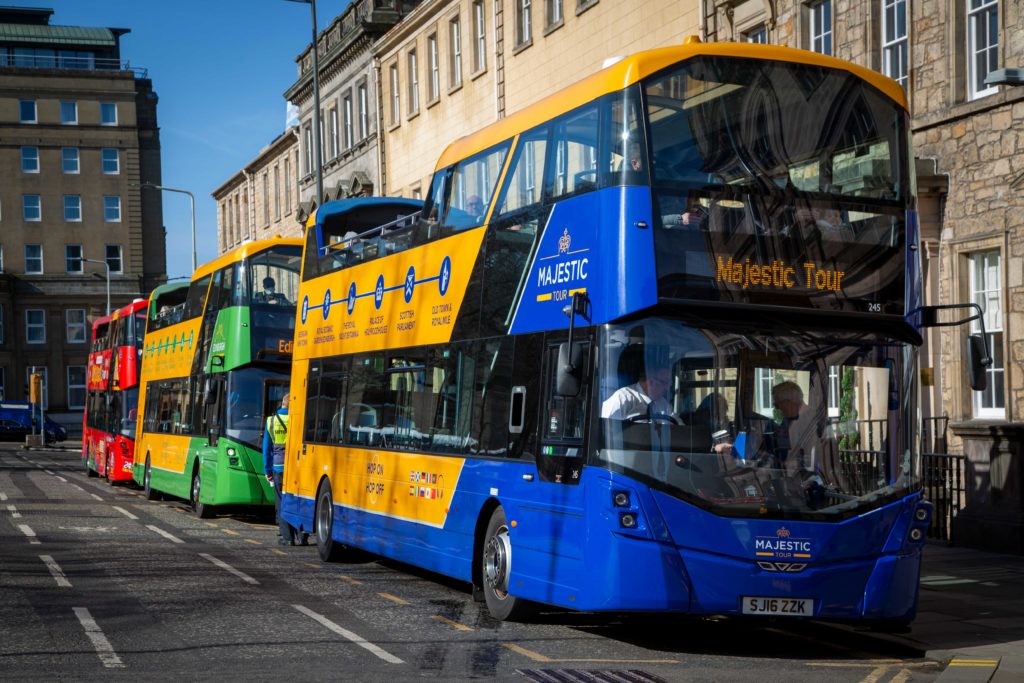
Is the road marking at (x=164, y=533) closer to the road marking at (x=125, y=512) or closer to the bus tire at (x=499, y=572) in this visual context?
the road marking at (x=125, y=512)

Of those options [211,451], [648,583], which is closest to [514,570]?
[648,583]

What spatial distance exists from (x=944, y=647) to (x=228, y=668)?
4.99 meters

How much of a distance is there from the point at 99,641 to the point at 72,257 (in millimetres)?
84691

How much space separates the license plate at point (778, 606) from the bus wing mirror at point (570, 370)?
1810 millimetres

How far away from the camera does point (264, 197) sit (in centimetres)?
6269

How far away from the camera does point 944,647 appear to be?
10.5m

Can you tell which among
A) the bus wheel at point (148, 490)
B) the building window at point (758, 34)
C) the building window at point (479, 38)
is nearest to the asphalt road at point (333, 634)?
the building window at point (758, 34)

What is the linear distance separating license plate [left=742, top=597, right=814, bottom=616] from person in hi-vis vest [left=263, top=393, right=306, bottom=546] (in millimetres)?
10235

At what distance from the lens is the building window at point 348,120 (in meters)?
47.8

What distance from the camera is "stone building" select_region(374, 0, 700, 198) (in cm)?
2889

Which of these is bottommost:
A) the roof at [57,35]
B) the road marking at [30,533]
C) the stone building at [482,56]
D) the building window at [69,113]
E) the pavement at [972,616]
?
the pavement at [972,616]

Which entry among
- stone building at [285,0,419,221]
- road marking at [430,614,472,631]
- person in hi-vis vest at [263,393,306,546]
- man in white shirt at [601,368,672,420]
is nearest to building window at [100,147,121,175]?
stone building at [285,0,419,221]

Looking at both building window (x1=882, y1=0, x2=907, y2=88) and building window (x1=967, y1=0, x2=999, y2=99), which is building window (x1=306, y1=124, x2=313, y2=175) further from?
building window (x1=967, y1=0, x2=999, y2=99)

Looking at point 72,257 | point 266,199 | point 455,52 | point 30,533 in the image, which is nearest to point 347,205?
point 30,533
